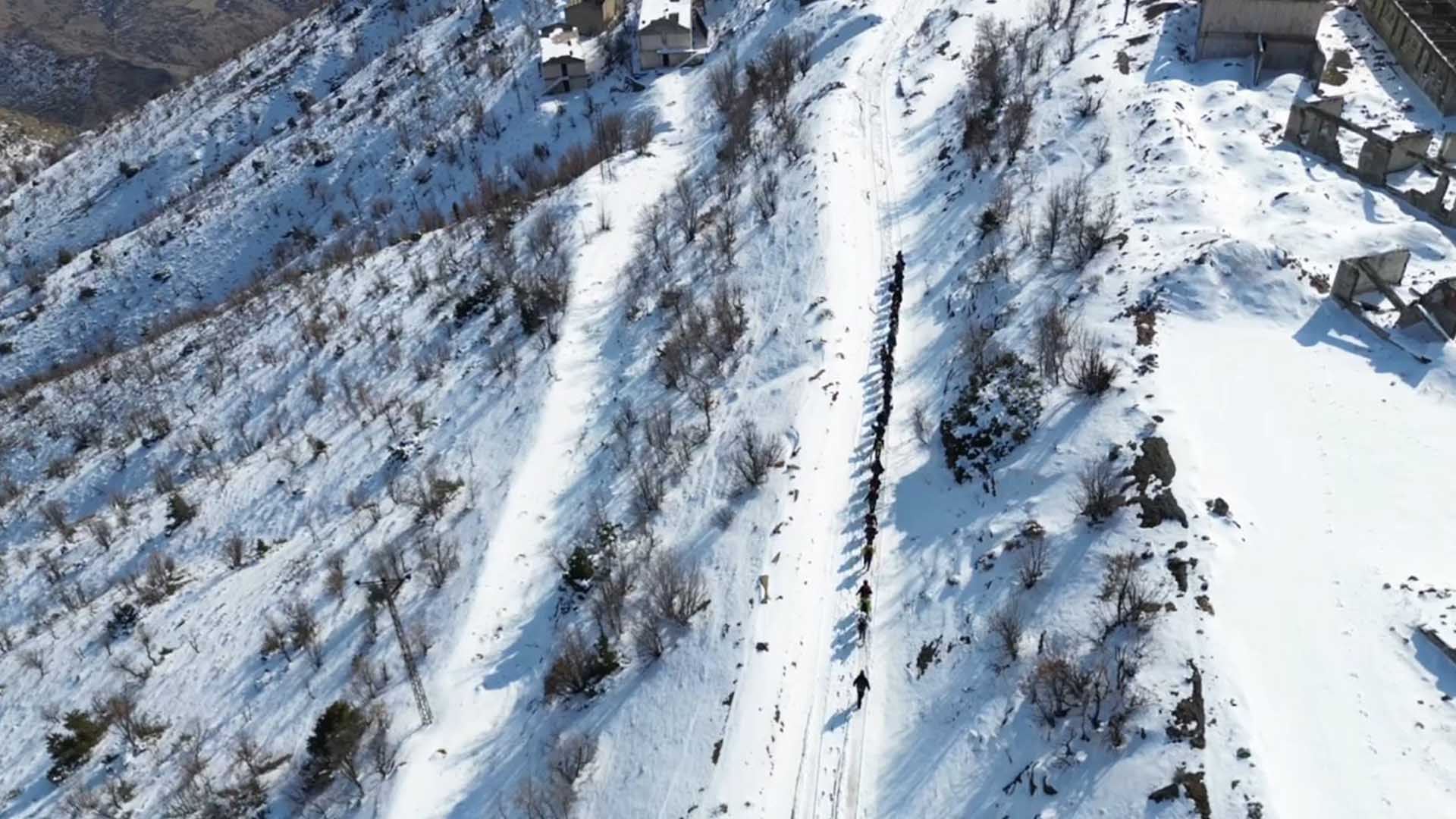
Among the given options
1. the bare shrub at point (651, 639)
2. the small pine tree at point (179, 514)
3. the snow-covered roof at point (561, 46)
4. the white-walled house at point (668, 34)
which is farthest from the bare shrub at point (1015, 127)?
the snow-covered roof at point (561, 46)

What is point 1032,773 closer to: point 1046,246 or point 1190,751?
point 1190,751

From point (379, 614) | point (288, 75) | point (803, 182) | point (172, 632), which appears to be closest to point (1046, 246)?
point (803, 182)

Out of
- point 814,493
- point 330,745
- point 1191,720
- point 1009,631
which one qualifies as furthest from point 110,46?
point 1191,720

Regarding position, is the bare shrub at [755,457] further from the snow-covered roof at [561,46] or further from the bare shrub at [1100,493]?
the snow-covered roof at [561,46]

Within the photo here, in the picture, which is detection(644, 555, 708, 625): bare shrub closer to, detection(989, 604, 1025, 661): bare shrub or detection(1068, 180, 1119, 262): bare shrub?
detection(989, 604, 1025, 661): bare shrub

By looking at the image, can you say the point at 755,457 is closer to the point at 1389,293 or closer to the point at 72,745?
the point at 1389,293

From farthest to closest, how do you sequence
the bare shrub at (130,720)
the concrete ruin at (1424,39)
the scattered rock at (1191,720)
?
the concrete ruin at (1424,39) → the bare shrub at (130,720) → the scattered rock at (1191,720)
